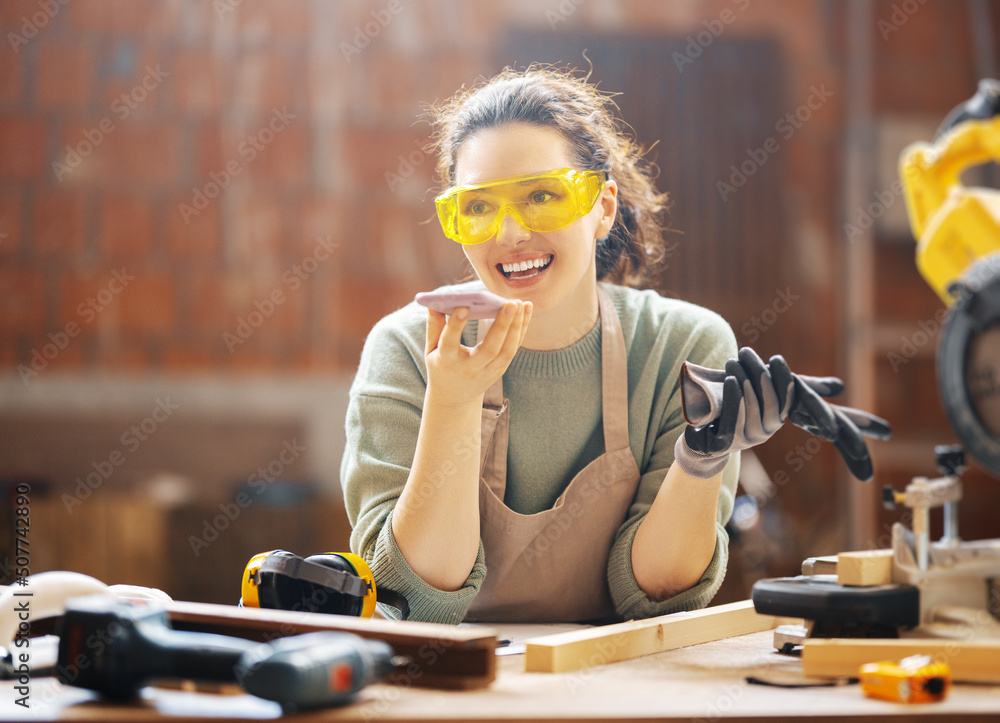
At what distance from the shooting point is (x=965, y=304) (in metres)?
0.84

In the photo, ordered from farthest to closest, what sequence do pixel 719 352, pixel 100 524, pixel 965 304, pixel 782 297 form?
pixel 782 297 < pixel 100 524 < pixel 719 352 < pixel 965 304

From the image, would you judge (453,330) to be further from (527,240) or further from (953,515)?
(953,515)

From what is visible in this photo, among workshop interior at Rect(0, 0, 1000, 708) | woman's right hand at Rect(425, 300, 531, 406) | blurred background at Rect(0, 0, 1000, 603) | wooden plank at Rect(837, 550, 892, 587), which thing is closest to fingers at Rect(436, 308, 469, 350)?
woman's right hand at Rect(425, 300, 531, 406)

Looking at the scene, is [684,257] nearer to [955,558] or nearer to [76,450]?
[76,450]

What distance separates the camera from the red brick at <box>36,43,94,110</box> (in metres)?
3.00

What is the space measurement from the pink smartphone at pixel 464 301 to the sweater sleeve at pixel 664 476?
412 millimetres

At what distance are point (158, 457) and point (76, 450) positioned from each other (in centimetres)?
25

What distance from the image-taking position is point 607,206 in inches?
59.6

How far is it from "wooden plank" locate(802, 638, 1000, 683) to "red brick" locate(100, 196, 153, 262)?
2650mm

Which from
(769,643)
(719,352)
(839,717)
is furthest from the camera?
(719,352)

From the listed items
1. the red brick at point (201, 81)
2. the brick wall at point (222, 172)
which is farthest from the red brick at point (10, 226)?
the red brick at point (201, 81)

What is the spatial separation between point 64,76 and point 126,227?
0.53m

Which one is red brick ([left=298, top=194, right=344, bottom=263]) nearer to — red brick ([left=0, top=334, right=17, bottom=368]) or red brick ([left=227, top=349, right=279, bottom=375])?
red brick ([left=227, top=349, right=279, bottom=375])

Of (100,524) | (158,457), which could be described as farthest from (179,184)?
(100,524)
